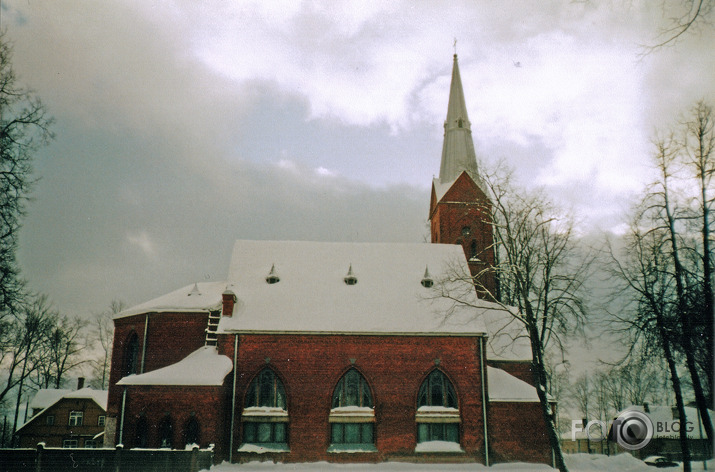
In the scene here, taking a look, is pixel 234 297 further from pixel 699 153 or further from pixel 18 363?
pixel 18 363

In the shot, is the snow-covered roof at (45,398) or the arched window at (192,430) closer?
the arched window at (192,430)

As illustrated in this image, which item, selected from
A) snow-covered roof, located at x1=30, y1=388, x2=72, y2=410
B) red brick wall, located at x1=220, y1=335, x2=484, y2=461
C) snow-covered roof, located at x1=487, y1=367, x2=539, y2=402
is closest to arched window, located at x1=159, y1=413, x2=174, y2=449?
red brick wall, located at x1=220, y1=335, x2=484, y2=461

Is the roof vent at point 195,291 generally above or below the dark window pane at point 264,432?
above

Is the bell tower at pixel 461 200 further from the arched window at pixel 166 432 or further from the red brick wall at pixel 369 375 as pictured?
the arched window at pixel 166 432

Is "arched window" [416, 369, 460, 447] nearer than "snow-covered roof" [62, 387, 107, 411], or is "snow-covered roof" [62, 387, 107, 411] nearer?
"arched window" [416, 369, 460, 447]

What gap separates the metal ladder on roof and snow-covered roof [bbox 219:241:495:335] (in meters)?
1.41

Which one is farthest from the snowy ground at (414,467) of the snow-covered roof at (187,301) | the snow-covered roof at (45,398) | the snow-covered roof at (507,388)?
the snow-covered roof at (45,398)

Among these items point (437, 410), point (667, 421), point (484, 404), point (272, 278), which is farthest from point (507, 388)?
point (667, 421)

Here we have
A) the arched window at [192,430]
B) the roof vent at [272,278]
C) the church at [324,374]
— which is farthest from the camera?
the roof vent at [272,278]

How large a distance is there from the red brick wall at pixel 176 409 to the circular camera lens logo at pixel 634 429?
63.5ft

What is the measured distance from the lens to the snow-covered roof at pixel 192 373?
2470cm

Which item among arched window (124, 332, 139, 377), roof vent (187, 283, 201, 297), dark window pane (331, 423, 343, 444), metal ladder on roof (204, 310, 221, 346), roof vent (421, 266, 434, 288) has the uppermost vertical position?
roof vent (421, 266, 434, 288)

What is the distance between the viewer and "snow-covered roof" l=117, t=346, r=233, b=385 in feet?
81.0

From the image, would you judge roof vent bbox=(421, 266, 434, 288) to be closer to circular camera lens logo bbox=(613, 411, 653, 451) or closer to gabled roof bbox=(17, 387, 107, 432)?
circular camera lens logo bbox=(613, 411, 653, 451)
